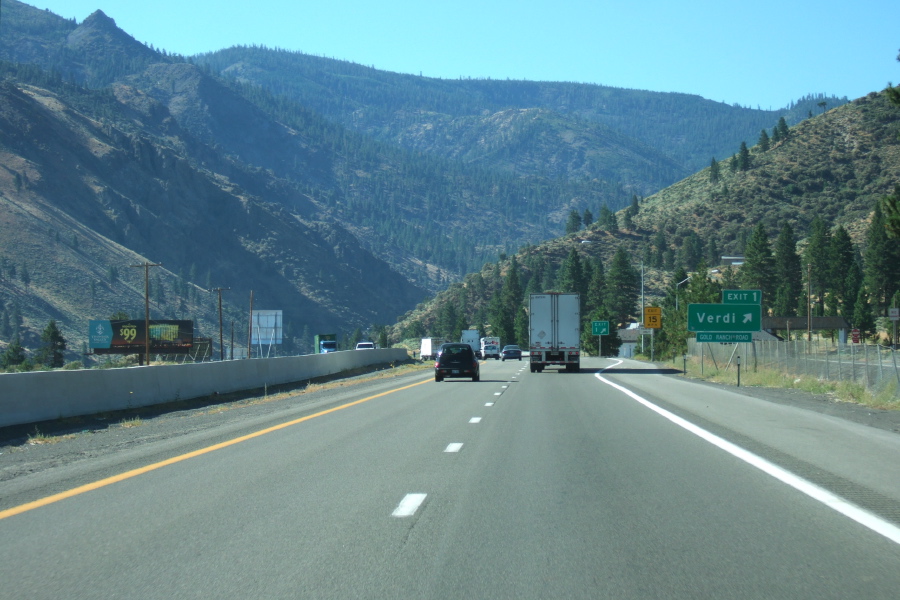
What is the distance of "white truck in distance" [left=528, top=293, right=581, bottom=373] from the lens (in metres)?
46.7

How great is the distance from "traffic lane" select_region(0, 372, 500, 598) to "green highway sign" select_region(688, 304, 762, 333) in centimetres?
2415

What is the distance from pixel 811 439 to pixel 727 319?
22060 millimetres

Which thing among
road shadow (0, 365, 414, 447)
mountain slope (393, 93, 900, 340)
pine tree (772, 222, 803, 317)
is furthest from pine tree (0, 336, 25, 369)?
pine tree (772, 222, 803, 317)

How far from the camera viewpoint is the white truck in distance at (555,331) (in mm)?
46719

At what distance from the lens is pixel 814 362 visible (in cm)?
3538

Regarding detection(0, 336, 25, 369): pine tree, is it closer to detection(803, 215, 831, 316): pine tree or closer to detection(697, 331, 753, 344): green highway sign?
detection(697, 331, 753, 344): green highway sign

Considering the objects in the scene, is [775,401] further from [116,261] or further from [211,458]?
[116,261]

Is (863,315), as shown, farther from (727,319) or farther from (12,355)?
(12,355)

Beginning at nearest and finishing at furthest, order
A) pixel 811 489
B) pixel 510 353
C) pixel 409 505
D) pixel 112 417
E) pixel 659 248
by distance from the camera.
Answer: pixel 409 505
pixel 811 489
pixel 112 417
pixel 510 353
pixel 659 248

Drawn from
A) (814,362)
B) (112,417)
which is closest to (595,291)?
(814,362)

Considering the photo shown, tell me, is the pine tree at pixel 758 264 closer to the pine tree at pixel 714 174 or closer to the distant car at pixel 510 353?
the distant car at pixel 510 353

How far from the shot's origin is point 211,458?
12500 millimetres

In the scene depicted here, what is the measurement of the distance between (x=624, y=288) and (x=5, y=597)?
149 metres

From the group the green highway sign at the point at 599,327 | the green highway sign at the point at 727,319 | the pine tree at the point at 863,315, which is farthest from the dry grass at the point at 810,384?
the pine tree at the point at 863,315
